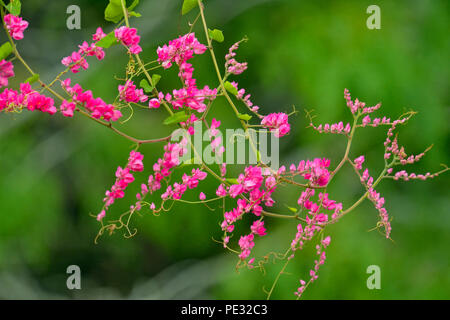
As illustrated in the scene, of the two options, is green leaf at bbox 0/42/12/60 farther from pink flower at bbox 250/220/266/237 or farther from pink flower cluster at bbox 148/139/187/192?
pink flower at bbox 250/220/266/237

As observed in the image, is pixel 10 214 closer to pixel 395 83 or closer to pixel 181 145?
pixel 395 83

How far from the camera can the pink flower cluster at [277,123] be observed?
77 centimetres

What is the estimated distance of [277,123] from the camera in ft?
2.54

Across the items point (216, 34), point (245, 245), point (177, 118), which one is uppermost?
point (216, 34)

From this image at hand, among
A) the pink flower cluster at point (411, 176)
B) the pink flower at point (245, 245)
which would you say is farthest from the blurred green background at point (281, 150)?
the pink flower at point (245, 245)

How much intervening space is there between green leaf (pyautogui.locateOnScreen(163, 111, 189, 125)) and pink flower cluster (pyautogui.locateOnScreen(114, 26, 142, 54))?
9 centimetres

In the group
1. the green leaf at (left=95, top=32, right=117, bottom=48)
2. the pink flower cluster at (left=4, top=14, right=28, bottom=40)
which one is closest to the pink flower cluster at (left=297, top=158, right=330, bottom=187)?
the green leaf at (left=95, top=32, right=117, bottom=48)

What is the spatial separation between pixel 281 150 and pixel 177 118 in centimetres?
289

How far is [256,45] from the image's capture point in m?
3.39

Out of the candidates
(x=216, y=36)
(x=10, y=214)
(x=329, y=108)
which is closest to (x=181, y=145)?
(x=216, y=36)

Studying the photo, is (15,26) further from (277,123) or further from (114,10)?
(277,123)

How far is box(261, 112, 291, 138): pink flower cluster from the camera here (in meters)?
0.77

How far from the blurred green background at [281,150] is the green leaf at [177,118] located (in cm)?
205

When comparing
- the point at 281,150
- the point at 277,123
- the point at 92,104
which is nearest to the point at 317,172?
the point at 277,123
